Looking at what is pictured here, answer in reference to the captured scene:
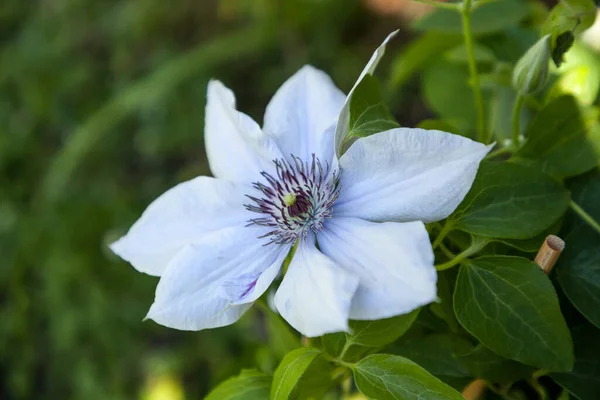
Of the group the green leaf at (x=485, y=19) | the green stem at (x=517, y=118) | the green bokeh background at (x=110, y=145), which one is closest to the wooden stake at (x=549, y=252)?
the green stem at (x=517, y=118)

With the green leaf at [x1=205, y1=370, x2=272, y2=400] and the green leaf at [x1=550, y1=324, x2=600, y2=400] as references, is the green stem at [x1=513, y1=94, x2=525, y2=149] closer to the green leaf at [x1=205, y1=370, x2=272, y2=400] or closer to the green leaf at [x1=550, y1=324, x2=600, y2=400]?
the green leaf at [x1=550, y1=324, x2=600, y2=400]

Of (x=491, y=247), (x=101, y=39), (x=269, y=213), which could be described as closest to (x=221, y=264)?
(x=269, y=213)

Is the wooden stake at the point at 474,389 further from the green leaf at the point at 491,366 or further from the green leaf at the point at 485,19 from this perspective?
the green leaf at the point at 485,19

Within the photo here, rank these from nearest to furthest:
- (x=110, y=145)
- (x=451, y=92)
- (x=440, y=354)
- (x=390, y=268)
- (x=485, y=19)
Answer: (x=390, y=268) → (x=440, y=354) → (x=485, y=19) → (x=451, y=92) → (x=110, y=145)

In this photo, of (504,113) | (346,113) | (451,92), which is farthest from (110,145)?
(346,113)

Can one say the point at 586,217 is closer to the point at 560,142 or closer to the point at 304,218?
the point at 560,142

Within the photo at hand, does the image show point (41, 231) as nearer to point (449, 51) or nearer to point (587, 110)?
point (449, 51)
